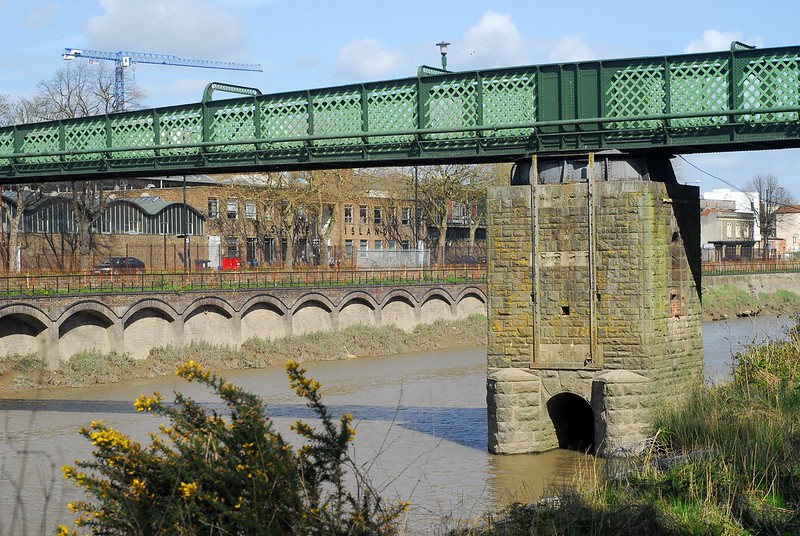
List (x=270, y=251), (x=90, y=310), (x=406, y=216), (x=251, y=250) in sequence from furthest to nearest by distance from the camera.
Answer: (x=406, y=216), (x=270, y=251), (x=251, y=250), (x=90, y=310)

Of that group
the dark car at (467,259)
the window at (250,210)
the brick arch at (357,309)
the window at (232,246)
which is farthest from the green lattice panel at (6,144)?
the dark car at (467,259)

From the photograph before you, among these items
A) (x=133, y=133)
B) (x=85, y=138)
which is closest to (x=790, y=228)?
(x=85, y=138)

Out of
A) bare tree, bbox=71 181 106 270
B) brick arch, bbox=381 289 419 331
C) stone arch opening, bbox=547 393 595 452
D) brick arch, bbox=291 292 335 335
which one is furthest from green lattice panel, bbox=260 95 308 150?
bare tree, bbox=71 181 106 270

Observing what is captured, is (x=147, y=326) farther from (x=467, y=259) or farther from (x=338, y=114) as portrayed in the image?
(x=467, y=259)

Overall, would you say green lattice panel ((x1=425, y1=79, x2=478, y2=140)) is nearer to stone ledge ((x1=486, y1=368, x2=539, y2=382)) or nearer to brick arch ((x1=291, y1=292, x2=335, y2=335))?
stone ledge ((x1=486, y1=368, x2=539, y2=382))

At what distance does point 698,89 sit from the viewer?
19.1 meters

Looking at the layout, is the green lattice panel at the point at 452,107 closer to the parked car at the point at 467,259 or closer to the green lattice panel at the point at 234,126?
the green lattice panel at the point at 234,126

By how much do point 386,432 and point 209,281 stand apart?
25.9 m

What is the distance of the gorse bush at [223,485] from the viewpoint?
316 inches

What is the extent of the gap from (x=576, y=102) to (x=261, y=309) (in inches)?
→ 1144

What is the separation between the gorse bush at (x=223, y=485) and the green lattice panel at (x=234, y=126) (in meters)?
15.0

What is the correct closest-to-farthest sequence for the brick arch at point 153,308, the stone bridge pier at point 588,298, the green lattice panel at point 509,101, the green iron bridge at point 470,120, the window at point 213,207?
the green iron bridge at point 470,120, the stone bridge pier at point 588,298, the green lattice panel at point 509,101, the brick arch at point 153,308, the window at point 213,207

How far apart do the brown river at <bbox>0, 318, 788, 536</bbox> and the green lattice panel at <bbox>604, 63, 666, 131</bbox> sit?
4.14 meters

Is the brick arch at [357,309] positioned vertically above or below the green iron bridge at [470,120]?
below
